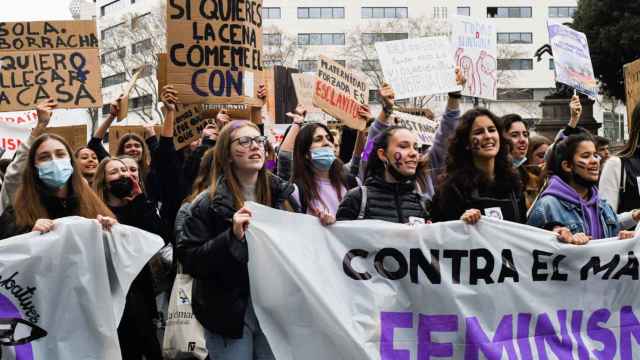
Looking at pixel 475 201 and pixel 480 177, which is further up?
pixel 480 177

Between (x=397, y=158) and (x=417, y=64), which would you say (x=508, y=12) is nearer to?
(x=417, y=64)

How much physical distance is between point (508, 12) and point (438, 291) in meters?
68.0

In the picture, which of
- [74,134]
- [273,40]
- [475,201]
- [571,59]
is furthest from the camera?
[273,40]

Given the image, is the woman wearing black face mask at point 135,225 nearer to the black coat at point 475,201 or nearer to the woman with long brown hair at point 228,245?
the woman with long brown hair at point 228,245

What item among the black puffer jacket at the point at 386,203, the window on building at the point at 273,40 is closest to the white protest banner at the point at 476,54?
the black puffer jacket at the point at 386,203

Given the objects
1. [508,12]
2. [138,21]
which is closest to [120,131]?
[138,21]

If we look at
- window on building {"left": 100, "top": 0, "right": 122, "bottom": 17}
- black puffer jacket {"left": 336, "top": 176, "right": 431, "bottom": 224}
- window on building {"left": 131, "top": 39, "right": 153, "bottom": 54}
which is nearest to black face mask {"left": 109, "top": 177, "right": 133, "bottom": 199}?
black puffer jacket {"left": 336, "top": 176, "right": 431, "bottom": 224}

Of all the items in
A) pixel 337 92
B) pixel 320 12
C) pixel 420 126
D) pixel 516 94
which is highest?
pixel 320 12

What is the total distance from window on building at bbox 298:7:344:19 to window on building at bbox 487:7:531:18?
11463mm

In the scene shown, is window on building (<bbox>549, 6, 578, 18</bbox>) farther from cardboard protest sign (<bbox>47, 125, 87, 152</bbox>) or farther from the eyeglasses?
the eyeglasses

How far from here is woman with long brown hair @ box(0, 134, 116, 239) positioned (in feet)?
15.5

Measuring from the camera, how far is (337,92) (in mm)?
8203

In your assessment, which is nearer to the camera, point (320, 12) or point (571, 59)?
point (571, 59)

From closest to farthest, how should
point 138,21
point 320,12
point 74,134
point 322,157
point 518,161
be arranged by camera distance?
point 322,157 < point 518,161 < point 74,134 < point 138,21 < point 320,12
